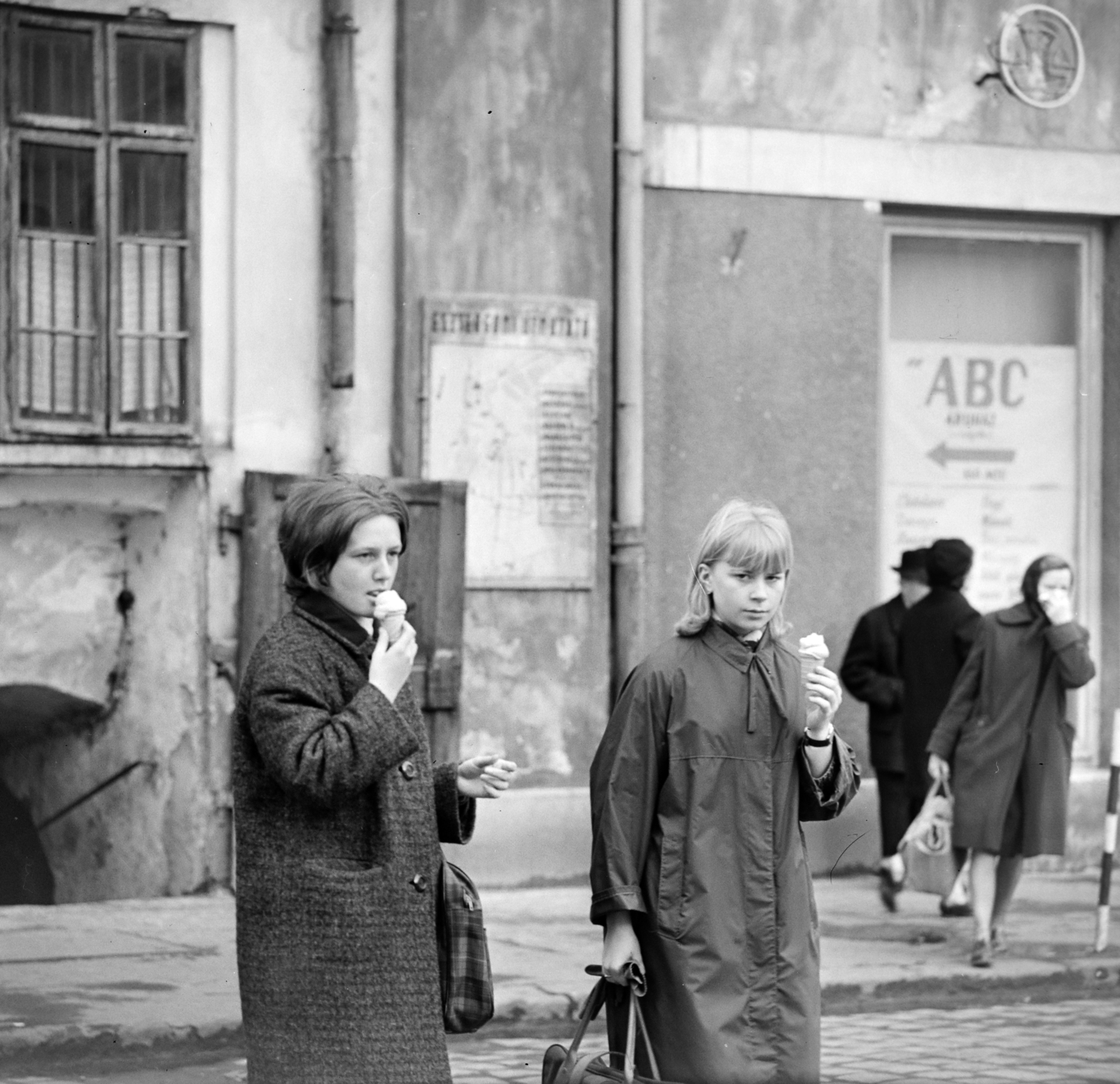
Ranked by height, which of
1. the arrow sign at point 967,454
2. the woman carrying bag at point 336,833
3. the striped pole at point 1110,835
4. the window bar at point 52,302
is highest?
the window bar at point 52,302

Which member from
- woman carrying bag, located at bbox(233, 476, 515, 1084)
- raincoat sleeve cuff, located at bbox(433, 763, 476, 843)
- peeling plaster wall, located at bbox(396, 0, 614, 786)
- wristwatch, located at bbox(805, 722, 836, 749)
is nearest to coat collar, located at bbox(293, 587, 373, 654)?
woman carrying bag, located at bbox(233, 476, 515, 1084)

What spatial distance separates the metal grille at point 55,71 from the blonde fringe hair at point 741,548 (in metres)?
6.18

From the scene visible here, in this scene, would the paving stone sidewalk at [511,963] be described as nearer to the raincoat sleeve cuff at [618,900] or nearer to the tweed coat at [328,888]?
the raincoat sleeve cuff at [618,900]

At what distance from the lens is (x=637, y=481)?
11.5 meters

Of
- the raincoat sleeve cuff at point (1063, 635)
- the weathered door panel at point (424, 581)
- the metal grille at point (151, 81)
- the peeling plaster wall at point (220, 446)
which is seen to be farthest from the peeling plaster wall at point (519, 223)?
the raincoat sleeve cuff at point (1063, 635)

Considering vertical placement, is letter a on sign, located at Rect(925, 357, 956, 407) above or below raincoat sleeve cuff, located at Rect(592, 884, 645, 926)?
above

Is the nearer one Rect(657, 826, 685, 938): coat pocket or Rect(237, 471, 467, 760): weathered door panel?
Rect(657, 826, 685, 938): coat pocket

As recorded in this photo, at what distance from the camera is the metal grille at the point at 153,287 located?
10.6 m

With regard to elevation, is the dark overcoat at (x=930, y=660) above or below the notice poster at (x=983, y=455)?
below

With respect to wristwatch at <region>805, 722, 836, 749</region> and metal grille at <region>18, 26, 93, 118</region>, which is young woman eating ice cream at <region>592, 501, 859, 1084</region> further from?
metal grille at <region>18, 26, 93, 118</region>

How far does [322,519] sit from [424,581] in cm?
665

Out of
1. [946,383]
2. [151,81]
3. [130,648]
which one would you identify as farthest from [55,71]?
[946,383]

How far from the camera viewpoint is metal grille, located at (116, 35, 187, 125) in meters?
10.7

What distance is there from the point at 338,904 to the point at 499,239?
7.49m
